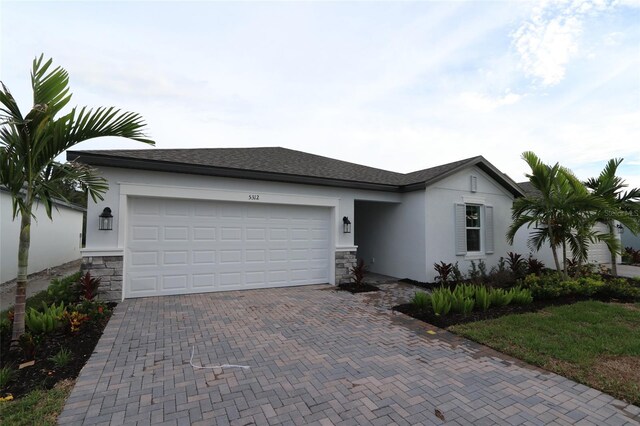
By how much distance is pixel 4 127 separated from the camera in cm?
382

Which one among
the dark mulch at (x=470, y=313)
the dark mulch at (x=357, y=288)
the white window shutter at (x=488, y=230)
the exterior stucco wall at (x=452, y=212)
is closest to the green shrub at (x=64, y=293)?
the dark mulch at (x=357, y=288)

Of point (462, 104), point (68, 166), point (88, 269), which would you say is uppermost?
point (462, 104)

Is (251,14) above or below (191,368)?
above

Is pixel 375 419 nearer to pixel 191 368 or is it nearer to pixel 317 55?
pixel 191 368

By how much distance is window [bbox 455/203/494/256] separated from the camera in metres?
9.94

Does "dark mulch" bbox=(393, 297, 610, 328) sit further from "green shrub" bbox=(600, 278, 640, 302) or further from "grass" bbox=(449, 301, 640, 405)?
"green shrub" bbox=(600, 278, 640, 302)

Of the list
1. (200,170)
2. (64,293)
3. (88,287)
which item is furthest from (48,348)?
(200,170)

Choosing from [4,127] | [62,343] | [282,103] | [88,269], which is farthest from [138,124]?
[282,103]

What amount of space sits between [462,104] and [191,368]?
34.8ft

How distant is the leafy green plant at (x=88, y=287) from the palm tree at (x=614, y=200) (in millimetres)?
11801

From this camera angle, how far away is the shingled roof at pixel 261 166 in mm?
6539

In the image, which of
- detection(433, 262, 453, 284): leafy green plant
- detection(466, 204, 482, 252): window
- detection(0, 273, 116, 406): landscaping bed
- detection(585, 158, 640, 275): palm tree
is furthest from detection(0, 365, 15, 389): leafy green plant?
detection(585, 158, 640, 275): palm tree

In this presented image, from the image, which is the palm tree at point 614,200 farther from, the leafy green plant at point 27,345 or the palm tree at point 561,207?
the leafy green plant at point 27,345

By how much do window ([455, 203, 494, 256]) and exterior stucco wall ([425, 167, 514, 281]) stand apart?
0.59 feet
